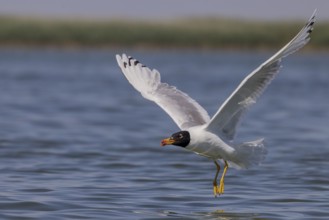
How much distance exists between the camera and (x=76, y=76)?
3559 cm

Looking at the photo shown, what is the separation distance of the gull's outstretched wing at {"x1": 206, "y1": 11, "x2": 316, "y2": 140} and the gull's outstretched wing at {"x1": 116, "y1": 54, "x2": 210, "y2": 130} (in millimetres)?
611

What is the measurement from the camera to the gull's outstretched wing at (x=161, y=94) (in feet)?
34.4

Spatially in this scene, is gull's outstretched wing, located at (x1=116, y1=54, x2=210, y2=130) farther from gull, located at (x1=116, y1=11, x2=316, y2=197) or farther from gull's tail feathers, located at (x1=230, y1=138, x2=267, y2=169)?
gull's tail feathers, located at (x1=230, y1=138, x2=267, y2=169)

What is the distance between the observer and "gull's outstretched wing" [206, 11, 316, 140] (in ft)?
29.9

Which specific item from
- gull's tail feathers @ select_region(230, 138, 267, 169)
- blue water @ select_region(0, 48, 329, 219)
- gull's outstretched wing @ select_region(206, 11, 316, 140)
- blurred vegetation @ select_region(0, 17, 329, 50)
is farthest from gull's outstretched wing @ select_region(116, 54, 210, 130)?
blurred vegetation @ select_region(0, 17, 329, 50)

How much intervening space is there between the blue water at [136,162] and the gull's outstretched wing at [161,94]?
2.95 ft

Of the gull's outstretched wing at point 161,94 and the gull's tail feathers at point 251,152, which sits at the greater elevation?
the gull's outstretched wing at point 161,94

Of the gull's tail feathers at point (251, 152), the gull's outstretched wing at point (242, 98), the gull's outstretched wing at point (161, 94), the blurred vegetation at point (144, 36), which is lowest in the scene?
the gull's tail feathers at point (251, 152)

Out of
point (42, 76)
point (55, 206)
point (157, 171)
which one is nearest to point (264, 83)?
point (55, 206)

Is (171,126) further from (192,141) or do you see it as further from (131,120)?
(192,141)

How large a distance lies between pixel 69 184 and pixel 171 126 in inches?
289

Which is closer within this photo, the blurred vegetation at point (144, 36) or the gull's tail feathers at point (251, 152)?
the gull's tail feathers at point (251, 152)

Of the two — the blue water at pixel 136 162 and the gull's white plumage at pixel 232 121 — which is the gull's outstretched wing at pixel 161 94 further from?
the blue water at pixel 136 162

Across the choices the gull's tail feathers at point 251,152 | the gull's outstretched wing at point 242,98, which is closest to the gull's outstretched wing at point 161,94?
the gull's outstretched wing at point 242,98
